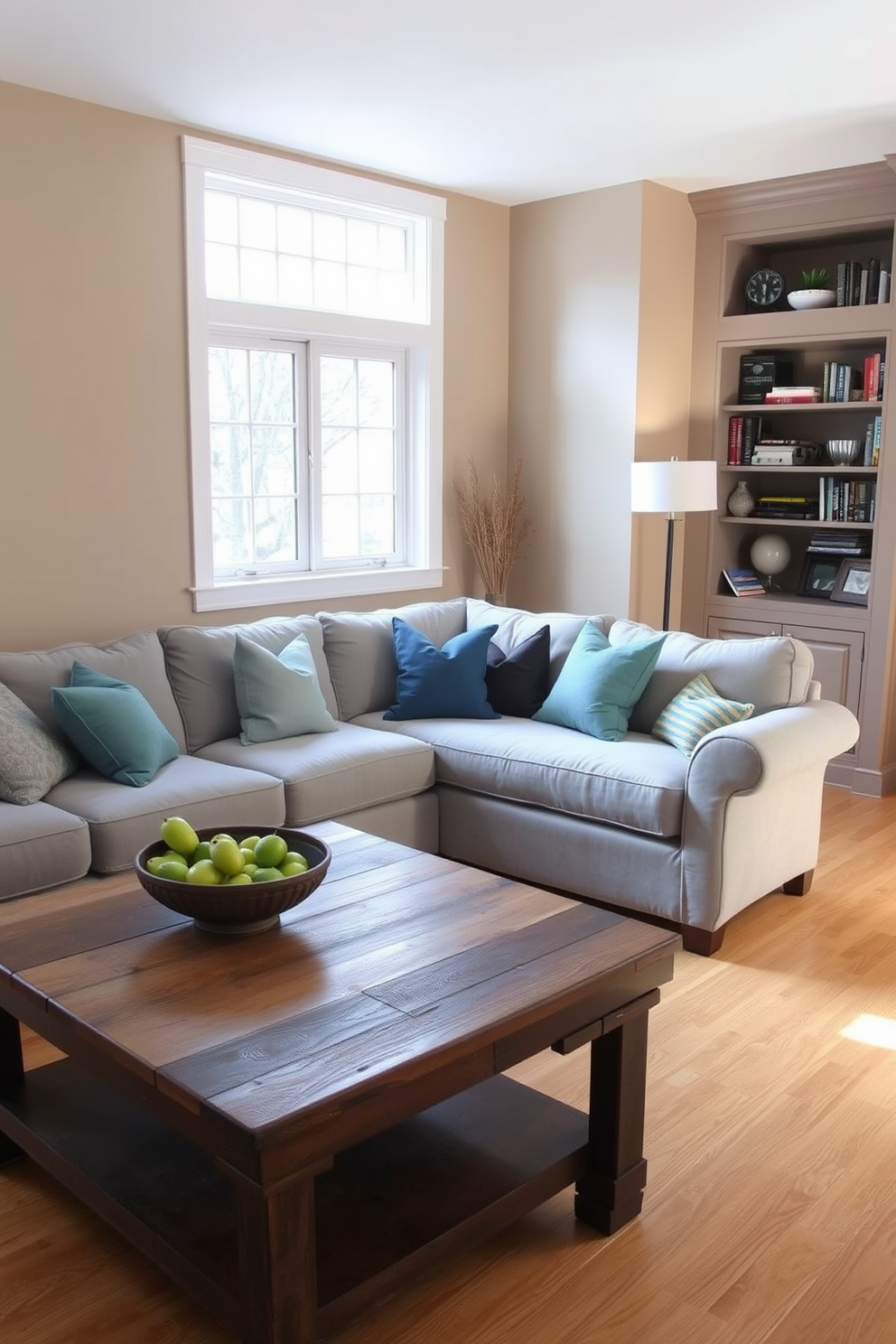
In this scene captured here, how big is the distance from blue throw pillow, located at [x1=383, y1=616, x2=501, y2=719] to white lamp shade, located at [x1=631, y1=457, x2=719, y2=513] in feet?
3.80

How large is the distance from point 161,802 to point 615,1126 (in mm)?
1715

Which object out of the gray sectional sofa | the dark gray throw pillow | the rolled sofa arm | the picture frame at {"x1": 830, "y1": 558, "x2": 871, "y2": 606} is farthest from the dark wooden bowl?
the picture frame at {"x1": 830, "y1": 558, "x2": 871, "y2": 606}

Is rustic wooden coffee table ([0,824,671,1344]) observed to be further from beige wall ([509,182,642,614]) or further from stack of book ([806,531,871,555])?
stack of book ([806,531,871,555])

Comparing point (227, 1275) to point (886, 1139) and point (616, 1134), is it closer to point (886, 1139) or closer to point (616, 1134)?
point (616, 1134)

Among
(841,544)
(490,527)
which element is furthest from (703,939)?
(490,527)

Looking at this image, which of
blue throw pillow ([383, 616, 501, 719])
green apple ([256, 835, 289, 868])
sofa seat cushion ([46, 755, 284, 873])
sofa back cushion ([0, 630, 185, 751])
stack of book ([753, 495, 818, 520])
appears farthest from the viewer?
stack of book ([753, 495, 818, 520])

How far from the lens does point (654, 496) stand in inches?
201

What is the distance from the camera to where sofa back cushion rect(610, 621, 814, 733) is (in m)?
3.88

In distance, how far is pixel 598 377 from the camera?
5.55 meters

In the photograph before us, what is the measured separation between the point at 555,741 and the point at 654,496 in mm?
1633

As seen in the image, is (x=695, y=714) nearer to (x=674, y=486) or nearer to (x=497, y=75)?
(x=674, y=486)

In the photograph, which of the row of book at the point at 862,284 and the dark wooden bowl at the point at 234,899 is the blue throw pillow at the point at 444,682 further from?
the row of book at the point at 862,284

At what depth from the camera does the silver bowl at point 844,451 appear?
5336 mm

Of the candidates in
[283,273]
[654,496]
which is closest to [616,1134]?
[654,496]
